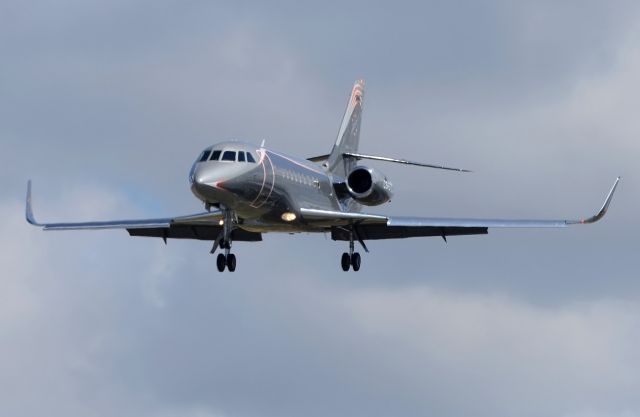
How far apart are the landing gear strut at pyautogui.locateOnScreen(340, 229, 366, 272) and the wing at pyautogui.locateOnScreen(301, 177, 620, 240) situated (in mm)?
259

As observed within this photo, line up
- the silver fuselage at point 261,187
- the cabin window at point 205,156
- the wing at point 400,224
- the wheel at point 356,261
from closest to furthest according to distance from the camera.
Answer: the silver fuselage at point 261,187 → the cabin window at point 205,156 → the wing at point 400,224 → the wheel at point 356,261

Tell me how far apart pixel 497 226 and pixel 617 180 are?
26.5 feet

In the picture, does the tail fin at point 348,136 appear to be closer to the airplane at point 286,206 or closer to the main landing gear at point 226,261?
the airplane at point 286,206

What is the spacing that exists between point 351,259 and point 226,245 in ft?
24.6

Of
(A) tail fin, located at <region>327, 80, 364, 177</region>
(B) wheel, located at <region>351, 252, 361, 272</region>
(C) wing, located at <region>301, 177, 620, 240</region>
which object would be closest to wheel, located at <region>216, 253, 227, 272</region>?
(C) wing, located at <region>301, 177, 620, 240</region>

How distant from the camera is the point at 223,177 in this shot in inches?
2361

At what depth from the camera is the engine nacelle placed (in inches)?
2680

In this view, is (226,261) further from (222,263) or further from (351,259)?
(351,259)

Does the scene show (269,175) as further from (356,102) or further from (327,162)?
(356,102)

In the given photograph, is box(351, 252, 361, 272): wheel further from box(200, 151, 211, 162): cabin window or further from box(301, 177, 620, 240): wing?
box(200, 151, 211, 162): cabin window

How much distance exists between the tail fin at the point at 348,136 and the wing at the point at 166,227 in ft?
17.6

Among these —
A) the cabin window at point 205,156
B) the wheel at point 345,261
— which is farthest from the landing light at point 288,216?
the wheel at point 345,261

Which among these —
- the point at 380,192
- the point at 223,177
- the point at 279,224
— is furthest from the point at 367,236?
the point at 223,177

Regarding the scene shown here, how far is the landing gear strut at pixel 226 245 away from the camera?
61.9 metres
